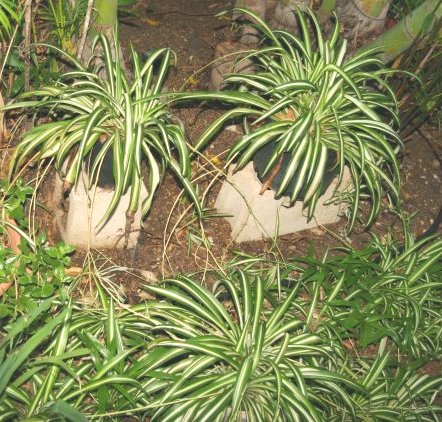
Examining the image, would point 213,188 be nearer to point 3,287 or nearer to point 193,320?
point 193,320

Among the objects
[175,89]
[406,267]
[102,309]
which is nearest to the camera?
[102,309]

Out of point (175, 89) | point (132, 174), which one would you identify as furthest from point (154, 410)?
point (175, 89)

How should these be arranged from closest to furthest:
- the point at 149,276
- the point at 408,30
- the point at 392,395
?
the point at 392,395, the point at 149,276, the point at 408,30

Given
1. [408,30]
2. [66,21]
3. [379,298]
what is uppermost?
[408,30]

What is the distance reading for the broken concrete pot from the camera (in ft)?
8.52

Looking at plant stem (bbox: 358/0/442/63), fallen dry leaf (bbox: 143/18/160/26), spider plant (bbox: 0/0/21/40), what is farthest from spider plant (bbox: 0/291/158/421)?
fallen dry leaf (bbox: 143/18/160/26)

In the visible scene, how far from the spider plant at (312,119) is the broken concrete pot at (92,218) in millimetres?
451

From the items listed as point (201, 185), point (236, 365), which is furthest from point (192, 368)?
point (201, 185)

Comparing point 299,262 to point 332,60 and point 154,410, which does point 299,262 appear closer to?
point 332,60

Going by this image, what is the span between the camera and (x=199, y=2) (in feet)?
13.4

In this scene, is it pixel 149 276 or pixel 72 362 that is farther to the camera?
pixel 149 276

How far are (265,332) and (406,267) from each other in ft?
3.04

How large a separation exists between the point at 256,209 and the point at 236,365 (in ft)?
3.11

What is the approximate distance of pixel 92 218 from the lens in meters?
2.69
